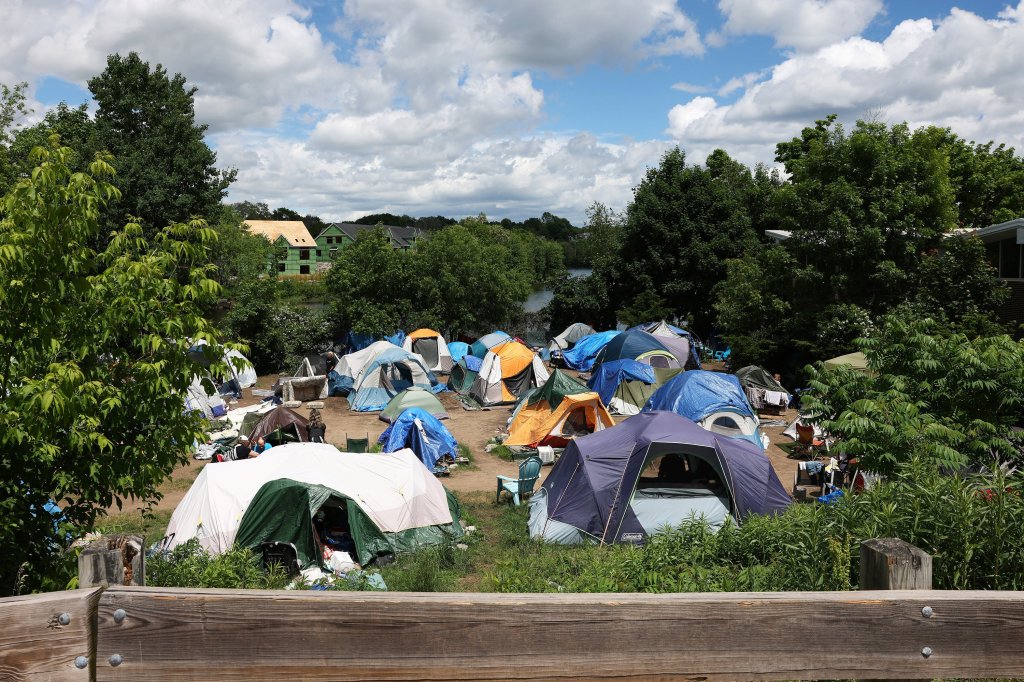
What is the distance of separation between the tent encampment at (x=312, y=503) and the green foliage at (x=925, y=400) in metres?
5.68

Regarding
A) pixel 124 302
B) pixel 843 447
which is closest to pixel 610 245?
pixel 843 447

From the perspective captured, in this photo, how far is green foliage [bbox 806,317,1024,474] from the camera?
8203 millimetres

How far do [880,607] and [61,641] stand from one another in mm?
1755

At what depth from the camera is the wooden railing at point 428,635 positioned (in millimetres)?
1611

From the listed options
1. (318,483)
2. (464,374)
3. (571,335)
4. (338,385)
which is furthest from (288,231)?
(318,483)

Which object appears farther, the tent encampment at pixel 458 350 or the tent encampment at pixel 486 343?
the tent encampment at pixel 458 350

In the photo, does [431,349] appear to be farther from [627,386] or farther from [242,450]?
[242,450]

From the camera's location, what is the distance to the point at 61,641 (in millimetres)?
1609

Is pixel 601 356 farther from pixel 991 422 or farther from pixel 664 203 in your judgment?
pixel 991 422

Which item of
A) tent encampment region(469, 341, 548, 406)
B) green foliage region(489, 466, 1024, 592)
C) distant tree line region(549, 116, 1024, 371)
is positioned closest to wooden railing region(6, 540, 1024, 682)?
green foliage region(489, 466, 1024, 592)

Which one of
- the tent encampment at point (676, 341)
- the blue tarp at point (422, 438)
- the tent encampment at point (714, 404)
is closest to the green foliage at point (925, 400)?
the tent encampment at point (714, 404)

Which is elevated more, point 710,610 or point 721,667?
point 710,610

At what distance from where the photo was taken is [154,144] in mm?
29188

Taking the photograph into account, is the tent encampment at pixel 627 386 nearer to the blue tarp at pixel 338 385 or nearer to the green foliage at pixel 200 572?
the blue tarp at pixel 338 385
